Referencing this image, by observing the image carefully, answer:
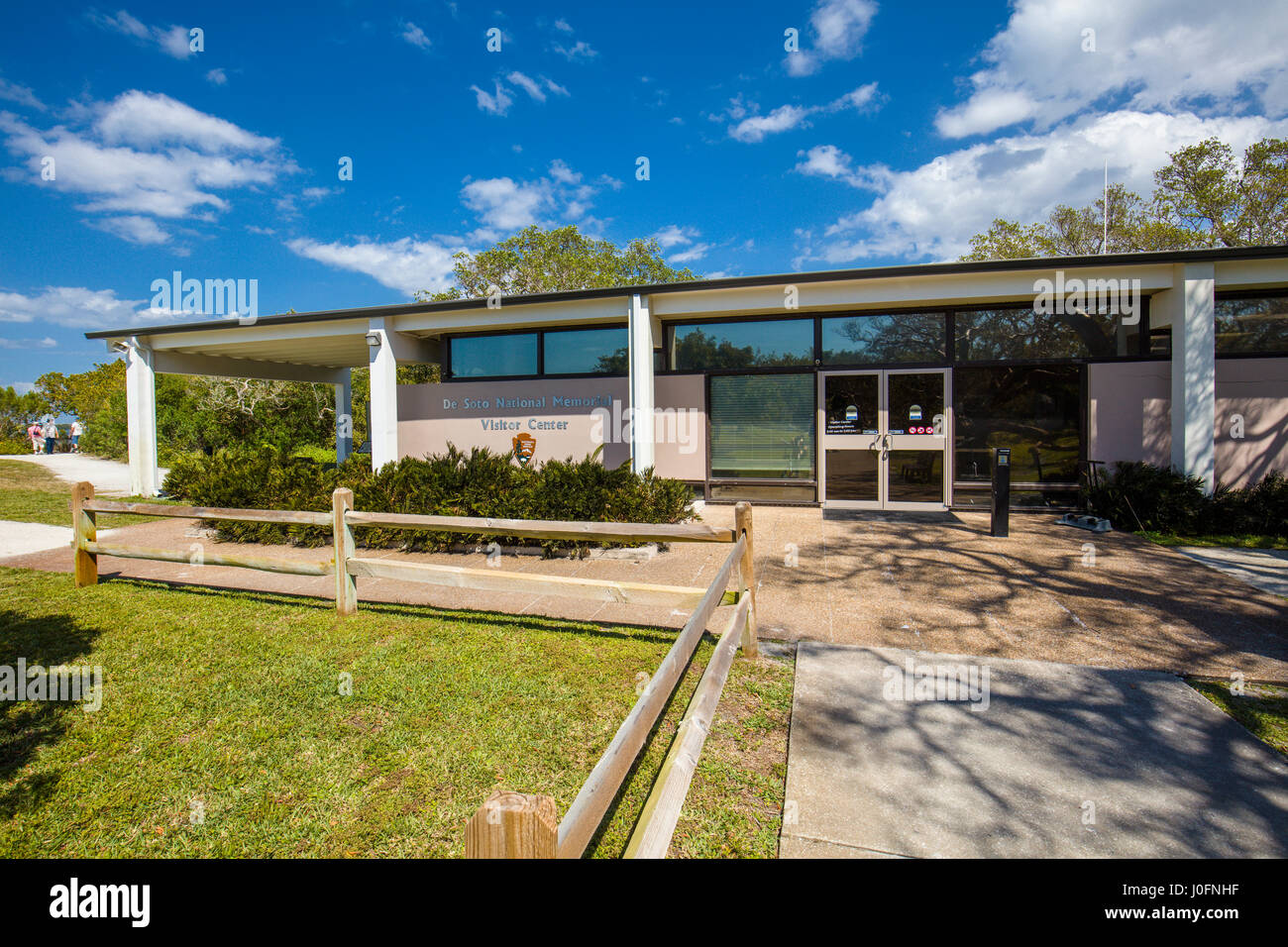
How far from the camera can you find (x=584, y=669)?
4.31m

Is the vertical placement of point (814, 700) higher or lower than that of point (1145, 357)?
lower

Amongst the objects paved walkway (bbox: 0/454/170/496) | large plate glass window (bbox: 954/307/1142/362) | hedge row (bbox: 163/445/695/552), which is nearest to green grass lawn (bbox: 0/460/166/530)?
paved walkway (bbox: 0/454/170/496)

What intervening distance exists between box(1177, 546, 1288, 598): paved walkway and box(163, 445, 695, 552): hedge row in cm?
597

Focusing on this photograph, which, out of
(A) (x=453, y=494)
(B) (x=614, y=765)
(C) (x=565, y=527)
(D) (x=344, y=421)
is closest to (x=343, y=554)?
(C) (x=565, y=527)

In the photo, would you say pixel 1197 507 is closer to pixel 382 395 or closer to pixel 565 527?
pixel 565 527

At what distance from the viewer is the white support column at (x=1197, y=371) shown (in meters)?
8.98

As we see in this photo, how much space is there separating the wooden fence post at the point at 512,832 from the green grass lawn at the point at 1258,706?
4018mm

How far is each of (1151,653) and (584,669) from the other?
13.4 feet

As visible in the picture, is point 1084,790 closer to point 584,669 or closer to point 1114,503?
point 584,669

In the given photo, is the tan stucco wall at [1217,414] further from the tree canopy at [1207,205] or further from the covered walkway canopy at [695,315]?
the tree canopy at [1207,205]

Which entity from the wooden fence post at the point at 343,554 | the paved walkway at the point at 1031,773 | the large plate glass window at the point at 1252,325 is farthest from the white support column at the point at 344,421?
the large plate glass window at the point at 1252,325

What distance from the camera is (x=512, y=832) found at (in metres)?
1.22

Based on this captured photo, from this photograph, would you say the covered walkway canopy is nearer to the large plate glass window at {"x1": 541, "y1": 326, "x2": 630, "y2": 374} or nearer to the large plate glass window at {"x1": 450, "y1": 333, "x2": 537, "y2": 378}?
the large plate glass window at {"x1": 541, "y1": 326, "x2": 630, "y2": 374}
